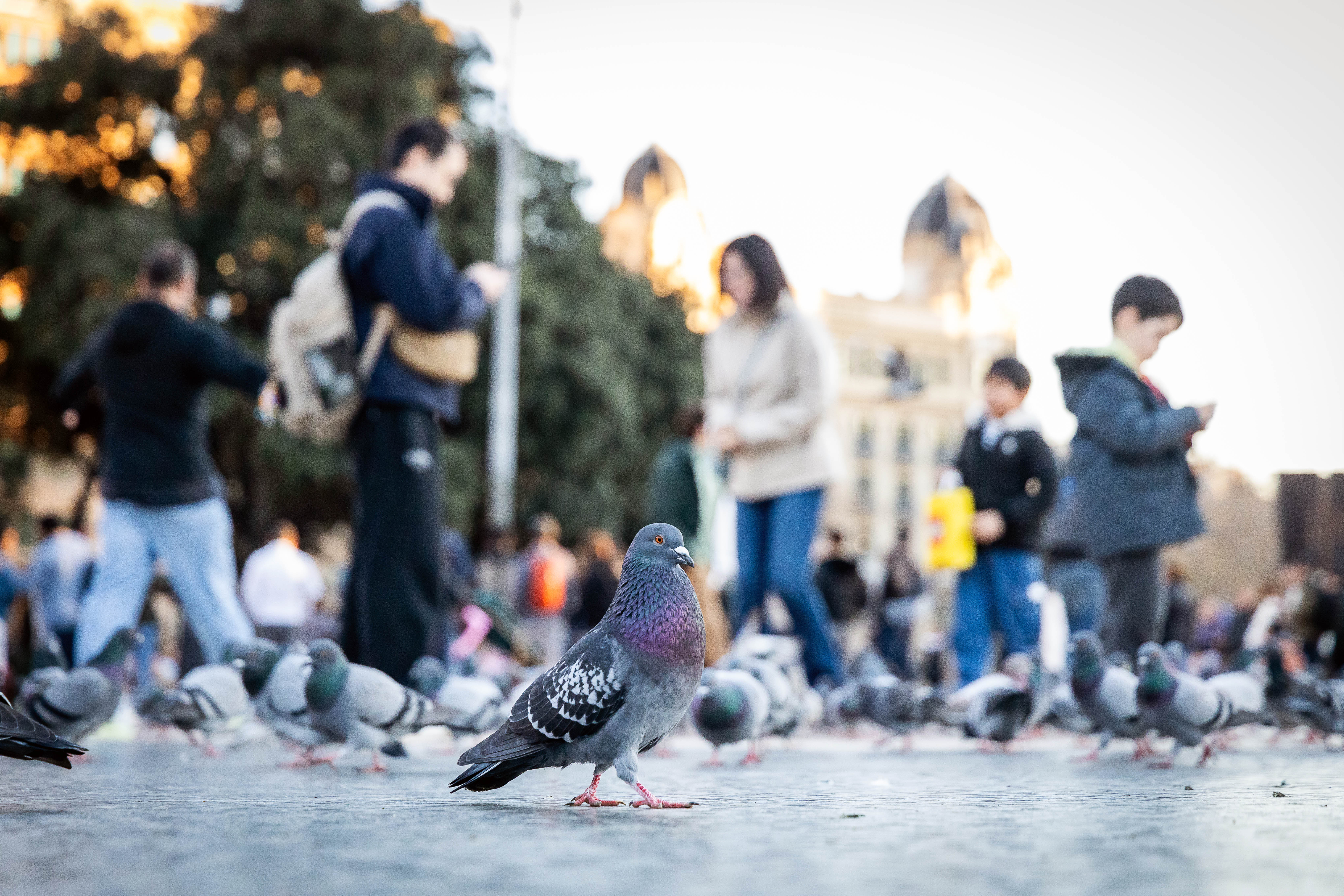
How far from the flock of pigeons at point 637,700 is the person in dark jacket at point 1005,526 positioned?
295 millimetres

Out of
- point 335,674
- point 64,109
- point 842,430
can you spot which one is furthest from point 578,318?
point 842,430

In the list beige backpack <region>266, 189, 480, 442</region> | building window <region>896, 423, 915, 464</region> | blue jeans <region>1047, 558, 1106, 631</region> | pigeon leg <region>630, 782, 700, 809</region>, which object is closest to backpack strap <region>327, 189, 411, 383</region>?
beige backpack <region>266, 189, 480, 442</region>

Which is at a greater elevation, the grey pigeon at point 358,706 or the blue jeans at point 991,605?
the blue jeans at point 991,605

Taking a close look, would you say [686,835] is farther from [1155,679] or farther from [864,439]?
[864,439]

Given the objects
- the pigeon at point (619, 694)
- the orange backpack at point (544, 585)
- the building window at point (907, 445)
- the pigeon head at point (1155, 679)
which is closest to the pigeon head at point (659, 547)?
the pigeon at point (619, 694)

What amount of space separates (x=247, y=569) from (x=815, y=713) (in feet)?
25.9

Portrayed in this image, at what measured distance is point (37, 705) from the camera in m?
6.50

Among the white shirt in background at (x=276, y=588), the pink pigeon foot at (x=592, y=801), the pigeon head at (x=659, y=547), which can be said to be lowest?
the pink pigeon foot at (x=592, y=801)

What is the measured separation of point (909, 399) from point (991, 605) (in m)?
71.5

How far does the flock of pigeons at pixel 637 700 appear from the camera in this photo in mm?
3807

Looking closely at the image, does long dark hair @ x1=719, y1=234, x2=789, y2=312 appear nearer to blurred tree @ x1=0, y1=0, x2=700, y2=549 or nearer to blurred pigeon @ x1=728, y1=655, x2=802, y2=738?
blurred pigeon @ x1=728, y1=655, x2=802, y2=738

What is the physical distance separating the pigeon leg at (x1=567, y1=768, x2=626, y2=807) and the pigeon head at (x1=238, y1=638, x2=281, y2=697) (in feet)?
8.49

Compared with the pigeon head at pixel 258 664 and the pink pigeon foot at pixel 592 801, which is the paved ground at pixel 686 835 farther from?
the pigeon head at pixel 258 664

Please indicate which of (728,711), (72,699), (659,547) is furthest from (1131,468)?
(72,699)
